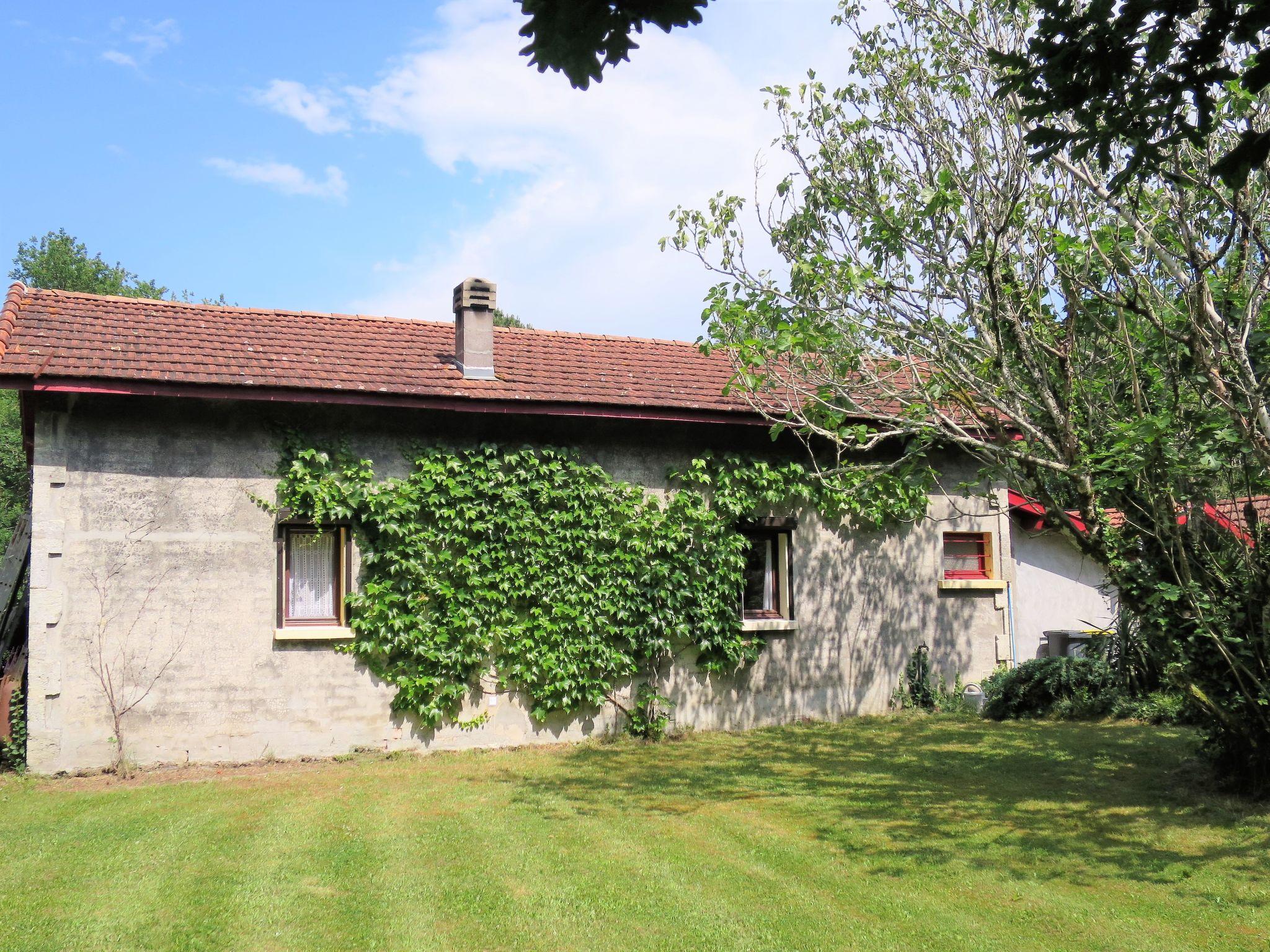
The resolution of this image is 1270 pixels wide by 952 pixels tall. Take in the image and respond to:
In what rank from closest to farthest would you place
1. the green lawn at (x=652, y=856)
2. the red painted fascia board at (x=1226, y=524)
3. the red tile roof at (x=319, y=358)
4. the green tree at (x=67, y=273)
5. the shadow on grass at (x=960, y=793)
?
the green lawn at (x=652, y=856), the shadow on grass at (x=960, y=793), the red painted fascia board at (x=1226, y=524), the red tile roof at (x=319, y=358), the green tree at (x=67, y=273)

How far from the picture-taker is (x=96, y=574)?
9633 millimetres

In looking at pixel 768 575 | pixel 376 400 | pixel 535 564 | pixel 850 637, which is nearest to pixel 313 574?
pixel 376 400

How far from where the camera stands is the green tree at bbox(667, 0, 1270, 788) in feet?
24.5

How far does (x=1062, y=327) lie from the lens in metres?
8.91

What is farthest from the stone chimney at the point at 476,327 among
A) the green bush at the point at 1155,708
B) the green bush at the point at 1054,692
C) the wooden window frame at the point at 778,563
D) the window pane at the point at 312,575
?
the green bush at the point at 1155,708

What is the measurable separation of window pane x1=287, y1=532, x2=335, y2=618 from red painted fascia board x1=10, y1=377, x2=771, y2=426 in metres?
1.44

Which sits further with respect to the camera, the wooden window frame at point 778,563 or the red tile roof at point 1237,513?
the wooden window frame at point 778,563

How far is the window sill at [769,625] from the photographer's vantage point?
39.6ft

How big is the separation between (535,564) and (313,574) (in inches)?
89.7

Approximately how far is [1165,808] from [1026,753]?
2.36m

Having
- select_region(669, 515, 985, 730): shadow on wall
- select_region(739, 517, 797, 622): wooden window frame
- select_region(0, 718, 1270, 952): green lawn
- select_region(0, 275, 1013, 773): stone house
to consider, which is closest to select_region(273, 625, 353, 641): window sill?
select_region(0, 275, 1013, 773): stone house

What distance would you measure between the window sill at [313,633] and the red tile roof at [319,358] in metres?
2.32

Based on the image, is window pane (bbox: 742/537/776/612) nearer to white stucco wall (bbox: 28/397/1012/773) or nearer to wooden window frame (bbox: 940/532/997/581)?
white stucco wall (bbox: 28/397/1012/773)

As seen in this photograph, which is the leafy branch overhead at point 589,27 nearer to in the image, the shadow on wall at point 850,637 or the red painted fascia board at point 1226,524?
the red painted fascia board at point 1226,524
